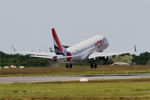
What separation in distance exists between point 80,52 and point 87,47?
2.73 metres

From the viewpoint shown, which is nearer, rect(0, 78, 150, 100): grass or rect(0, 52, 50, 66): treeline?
rect(0, 78, 150, 100): grass

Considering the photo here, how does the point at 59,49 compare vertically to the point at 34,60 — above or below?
above

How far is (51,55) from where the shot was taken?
123062 millimetres

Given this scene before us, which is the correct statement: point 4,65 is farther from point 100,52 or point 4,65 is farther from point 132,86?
point 132,86

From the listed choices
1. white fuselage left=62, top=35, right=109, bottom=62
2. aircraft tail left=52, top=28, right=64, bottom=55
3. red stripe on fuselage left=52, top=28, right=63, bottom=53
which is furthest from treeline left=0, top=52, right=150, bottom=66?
A: white fuselage left=62, top=35, right=109, bottom=62

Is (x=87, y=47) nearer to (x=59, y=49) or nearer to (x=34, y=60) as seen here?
(x=59, y=49)

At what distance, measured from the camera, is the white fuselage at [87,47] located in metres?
120

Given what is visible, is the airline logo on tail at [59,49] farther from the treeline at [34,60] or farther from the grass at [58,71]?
the treeline at [34,60]

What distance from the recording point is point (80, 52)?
396 ft

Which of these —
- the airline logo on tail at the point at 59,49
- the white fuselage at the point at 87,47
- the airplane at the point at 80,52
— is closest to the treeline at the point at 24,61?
the airline logo on tail at the point at 59,49

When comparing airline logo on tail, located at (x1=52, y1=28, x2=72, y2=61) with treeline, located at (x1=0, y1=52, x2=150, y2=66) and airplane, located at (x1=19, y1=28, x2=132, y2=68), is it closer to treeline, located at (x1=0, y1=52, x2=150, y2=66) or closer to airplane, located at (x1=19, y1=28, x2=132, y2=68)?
airplane, located at (x1=19, y1=28, x2=132, y2=68)

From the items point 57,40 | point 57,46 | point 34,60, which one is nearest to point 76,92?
point 57,46

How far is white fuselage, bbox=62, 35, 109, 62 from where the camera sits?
120 meters

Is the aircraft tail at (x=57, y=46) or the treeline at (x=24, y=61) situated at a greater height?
the aircraft tail at (x=57, y=46)
